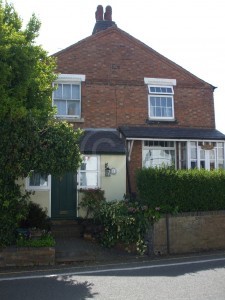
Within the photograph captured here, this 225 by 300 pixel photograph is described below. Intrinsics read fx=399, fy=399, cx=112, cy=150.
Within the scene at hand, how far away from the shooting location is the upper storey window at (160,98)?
17.3m

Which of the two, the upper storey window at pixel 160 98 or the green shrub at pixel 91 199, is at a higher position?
the upper storey window at pixel 160 98

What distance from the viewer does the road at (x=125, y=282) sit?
697 cm

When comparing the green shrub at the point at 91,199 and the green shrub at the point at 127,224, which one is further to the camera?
the green shrub at the point at 91,199

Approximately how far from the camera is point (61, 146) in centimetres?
998

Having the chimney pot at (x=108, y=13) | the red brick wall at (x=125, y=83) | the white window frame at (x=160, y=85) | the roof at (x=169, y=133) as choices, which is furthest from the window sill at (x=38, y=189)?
the chimney pot at (x=108, y=13)

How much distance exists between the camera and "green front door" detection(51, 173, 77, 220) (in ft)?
47.1

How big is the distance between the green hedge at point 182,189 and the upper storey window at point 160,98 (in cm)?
493

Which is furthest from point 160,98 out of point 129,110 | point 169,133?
point 169,133

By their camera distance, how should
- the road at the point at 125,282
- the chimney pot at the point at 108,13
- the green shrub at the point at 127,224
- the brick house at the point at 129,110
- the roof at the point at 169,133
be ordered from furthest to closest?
1. the chimney pot at the point at 108,13
2. the roof at the point at 169,133
3. the brick house at the point at 129,110
4. the green shrub at the point at 127,224
5. the road at the point at 125,282

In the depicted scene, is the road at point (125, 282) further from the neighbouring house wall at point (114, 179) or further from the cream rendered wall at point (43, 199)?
the neighbouring house wall at point (114, 179)

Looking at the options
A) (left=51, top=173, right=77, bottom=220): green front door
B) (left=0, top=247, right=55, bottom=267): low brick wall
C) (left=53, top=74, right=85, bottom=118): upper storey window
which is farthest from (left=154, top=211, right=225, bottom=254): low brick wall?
(left=53, top=74, right=85, bottom=118): upper storey window

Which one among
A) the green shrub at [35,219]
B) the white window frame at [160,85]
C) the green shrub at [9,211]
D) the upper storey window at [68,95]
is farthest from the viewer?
the white window frame at [160,85]

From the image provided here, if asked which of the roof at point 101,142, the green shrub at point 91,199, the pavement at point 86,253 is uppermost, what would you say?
the roof at point 101,142

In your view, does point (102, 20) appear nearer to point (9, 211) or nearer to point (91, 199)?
point (91, 199)
